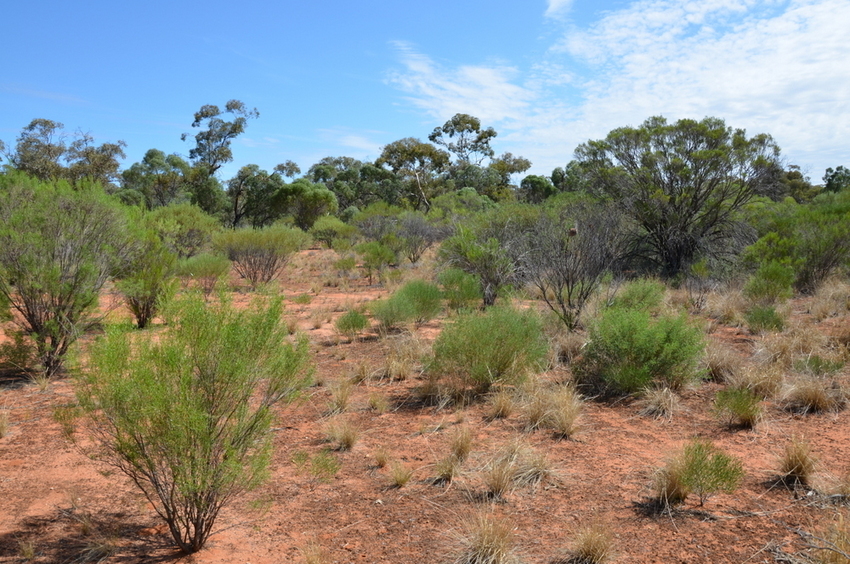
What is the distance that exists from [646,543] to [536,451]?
69.2 inches

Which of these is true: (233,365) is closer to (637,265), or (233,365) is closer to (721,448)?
(721,448)

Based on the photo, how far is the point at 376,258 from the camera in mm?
22625

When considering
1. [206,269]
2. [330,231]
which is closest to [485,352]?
[206,269]

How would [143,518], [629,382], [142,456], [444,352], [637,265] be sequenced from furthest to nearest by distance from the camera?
[637,265]
[444,352]
[629,382]
[143,518]
[142,456]

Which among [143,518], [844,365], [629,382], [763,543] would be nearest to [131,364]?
[143,518]

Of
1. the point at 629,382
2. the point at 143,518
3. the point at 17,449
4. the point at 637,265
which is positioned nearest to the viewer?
the point at 143,518

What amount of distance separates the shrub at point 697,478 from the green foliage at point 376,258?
1757cm

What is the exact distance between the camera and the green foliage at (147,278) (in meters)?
10.0

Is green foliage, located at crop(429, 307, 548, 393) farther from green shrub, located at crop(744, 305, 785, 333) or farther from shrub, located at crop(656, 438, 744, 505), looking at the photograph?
green shrub, located at crop(744, 305, 785, 333)

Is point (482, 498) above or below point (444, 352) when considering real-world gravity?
below

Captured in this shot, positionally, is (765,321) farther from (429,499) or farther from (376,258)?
(376,258)

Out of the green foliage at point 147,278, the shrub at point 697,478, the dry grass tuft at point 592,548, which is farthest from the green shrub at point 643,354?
the green foliage at point 147,278

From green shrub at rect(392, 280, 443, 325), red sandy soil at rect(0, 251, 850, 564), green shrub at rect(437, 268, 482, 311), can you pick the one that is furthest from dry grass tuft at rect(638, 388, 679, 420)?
A: green shrub at rect(437, 268, 482, 311)

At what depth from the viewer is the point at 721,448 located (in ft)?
18.6
